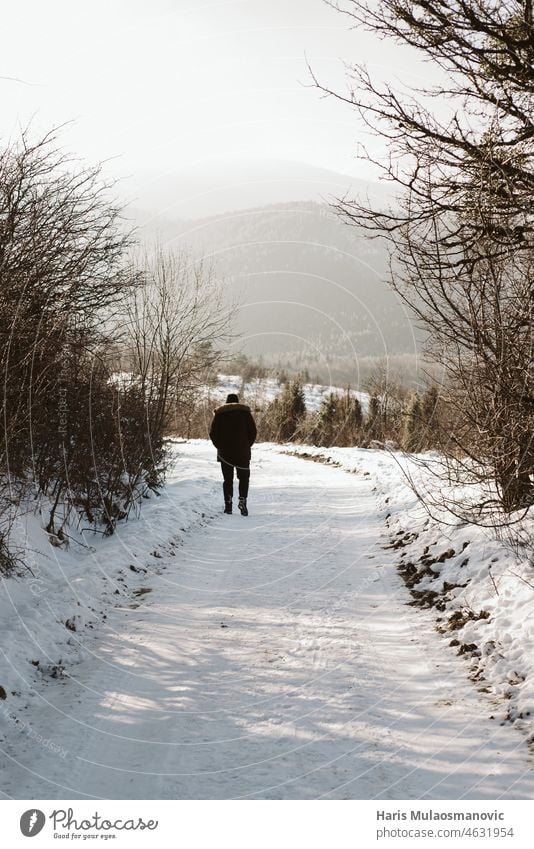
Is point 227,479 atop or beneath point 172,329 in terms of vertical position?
beneath

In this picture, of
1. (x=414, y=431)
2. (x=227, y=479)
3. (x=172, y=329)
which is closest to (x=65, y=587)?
(x=414, y=431)

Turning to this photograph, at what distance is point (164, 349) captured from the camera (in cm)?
1245

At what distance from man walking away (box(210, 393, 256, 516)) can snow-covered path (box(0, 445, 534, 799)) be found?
179 inches

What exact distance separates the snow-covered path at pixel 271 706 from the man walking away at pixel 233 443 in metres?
4.55

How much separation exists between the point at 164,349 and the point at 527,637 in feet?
32.2

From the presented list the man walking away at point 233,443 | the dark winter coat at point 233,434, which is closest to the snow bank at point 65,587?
the man walking away at point 233,443

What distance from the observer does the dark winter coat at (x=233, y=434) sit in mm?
11383

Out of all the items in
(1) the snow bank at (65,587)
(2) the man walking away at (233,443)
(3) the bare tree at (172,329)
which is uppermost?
(3) the bare tree at (172,329)

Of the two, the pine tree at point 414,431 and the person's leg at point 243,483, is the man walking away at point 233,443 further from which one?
the pine tree at point 414,431

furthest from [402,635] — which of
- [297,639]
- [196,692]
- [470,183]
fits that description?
[470,183]

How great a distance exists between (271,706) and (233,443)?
7.80 metres

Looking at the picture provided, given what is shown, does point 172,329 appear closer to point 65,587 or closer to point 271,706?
point 65,587

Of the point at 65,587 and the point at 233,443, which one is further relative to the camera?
the point at 233,443

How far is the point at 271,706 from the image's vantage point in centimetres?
381
